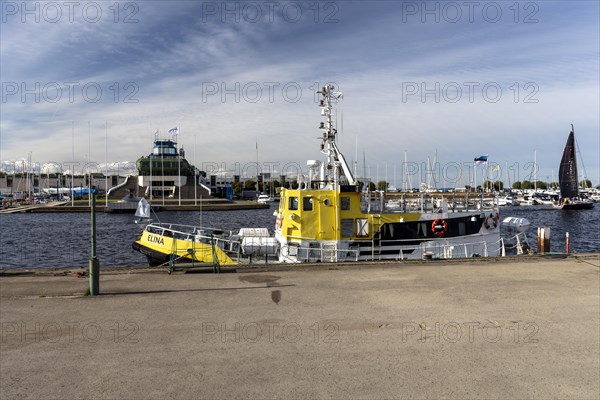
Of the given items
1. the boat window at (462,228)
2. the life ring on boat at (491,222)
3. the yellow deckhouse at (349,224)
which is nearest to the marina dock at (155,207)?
the yellow deckhouse at (349,224)

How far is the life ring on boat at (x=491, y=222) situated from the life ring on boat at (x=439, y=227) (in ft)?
9.51

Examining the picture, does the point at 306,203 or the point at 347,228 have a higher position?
the point at 306,203

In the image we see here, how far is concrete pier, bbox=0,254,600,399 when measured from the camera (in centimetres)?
640

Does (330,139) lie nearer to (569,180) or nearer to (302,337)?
(302,337)

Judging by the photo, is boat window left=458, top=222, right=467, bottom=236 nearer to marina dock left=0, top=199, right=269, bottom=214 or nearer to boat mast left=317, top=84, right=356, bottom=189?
boat mast left=317, top=84, right=356, bottom=189

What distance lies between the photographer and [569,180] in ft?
322

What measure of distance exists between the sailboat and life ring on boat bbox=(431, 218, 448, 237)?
88659 millimetres

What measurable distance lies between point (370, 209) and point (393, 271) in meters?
6.34

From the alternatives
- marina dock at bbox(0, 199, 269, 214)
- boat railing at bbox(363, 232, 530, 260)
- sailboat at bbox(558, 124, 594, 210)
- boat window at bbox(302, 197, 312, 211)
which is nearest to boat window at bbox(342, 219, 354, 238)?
boat railing at bbox(363, 232, 530, 260)

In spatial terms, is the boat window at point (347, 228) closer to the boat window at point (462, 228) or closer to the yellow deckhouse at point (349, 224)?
the yellow deckhouse at point (349, 224)

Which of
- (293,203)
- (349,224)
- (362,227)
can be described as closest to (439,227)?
(362,227)

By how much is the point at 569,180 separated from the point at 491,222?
91.5m

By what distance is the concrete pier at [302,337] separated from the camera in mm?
6402

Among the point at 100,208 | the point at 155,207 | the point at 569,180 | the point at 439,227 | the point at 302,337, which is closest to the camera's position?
the point at 302,337
